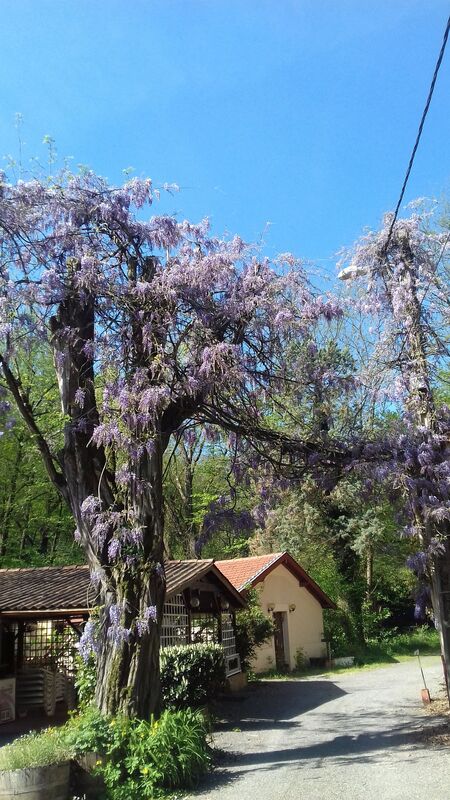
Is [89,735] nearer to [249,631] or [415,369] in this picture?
[415,369]

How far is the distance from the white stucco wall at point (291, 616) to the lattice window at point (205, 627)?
4413 mm

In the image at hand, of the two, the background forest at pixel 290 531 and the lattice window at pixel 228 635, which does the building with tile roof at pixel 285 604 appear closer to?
the background forest at pixel 290 531

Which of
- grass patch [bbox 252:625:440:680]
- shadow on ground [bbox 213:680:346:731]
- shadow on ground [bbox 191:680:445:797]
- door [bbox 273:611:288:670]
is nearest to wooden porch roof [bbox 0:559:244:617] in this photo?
shadow on ground [bbox 213:680:346:731]

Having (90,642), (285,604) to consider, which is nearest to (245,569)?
(285,604)

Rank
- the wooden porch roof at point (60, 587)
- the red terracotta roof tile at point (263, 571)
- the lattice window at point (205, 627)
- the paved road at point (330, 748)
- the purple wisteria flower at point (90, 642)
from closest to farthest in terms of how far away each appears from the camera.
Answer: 1. the paved road at point (330, 748)
2. the purple wisteria flower at point (90, 642)
3. the wooden porch roof at point (60, 587)
4. the lattice window at point (205, 627)
5. the red terracotta roof tile at point (263, 571)

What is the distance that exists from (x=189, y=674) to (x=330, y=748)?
5.22 metres

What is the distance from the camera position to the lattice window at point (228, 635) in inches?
774

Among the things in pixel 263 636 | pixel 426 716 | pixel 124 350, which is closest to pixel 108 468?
pixel 124 350

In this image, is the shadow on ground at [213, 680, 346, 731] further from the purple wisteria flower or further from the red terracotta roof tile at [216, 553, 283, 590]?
the purple wisteria flower

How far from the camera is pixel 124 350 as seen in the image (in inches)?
394

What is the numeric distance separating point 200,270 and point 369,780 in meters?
7.16

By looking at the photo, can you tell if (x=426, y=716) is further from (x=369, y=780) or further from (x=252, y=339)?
(x=252, y=339)

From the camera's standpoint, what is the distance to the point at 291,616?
2591 centimetres

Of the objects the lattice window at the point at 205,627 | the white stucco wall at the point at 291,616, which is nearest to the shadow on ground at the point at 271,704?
the lattice window at the point at 205,627
